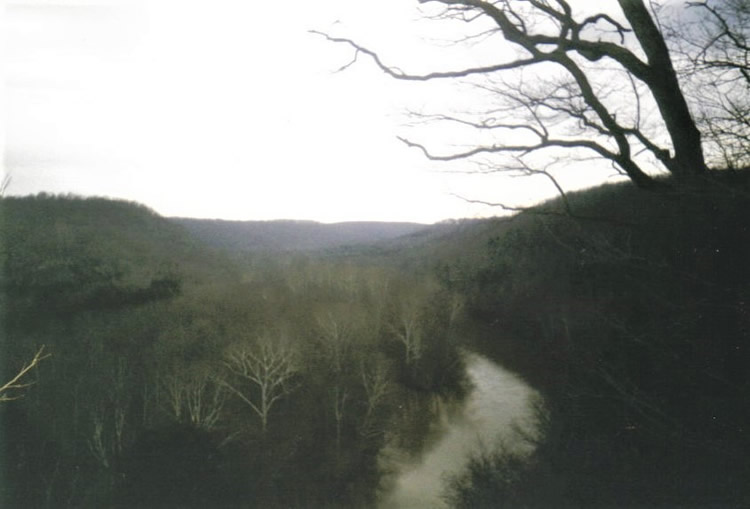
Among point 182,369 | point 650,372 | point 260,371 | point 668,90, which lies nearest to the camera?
point 668,90

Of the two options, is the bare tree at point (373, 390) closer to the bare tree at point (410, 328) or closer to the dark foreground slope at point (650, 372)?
the bare tree at point (410, 328)

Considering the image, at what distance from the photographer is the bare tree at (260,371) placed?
7.80 meters

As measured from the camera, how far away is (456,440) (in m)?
6.92

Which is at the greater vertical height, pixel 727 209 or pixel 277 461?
pixel 727 209

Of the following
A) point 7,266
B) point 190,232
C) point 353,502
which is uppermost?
point 190,232

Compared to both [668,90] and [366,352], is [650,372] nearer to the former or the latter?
[668,90]

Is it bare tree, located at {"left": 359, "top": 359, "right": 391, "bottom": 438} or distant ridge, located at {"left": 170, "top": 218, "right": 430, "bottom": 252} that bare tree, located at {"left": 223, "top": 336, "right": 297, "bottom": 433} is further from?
distant ridge, located at {"left": 170, "top": 218, "right": 430, "bottom": 252}

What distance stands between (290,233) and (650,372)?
4.70 meters

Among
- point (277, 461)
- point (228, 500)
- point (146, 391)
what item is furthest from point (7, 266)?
point (277, 461)

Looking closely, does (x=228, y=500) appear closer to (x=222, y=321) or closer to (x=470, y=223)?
(x=222, y=321)

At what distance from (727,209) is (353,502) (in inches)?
250

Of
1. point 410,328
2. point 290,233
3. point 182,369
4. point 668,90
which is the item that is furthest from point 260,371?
point 668,90

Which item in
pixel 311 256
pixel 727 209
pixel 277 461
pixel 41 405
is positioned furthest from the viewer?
pixel 277 461

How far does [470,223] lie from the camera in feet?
18.8
